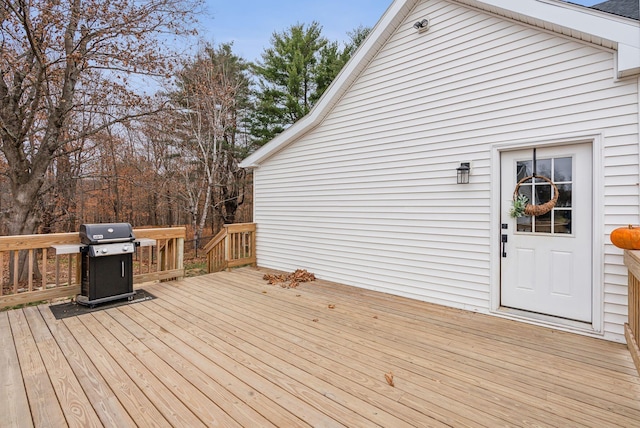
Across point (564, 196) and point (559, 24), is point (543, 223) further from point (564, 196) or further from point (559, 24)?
point (559, 24)

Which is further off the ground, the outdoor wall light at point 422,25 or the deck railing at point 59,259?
the outdoor wall light at point 422,25

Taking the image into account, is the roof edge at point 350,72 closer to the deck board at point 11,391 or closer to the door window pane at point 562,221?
the door window pane at point 562,221

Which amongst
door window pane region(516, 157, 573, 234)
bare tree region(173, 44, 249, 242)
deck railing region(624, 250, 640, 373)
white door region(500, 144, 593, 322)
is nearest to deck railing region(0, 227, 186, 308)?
white door region(500, 144, 593, 322)

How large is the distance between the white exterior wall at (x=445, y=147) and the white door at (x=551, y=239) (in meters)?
0.16

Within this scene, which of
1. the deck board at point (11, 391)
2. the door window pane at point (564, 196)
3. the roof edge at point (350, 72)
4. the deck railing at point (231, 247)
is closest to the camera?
the deck board at point (11, 391)

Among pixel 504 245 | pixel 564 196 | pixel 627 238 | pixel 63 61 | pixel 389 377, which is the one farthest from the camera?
pixel 63 61

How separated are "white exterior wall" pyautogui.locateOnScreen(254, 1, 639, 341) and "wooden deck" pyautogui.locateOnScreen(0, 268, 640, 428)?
811mm

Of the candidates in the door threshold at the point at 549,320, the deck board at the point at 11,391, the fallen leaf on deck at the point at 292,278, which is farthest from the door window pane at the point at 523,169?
the deck board at the point at 11,391

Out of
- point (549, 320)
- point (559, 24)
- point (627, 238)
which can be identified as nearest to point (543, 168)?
point (627, 238)

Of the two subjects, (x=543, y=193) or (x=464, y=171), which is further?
(x=464, y=171)

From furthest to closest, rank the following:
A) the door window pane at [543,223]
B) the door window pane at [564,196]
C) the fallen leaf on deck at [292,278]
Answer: the fallen leaf on deck at [292,278], the door window pane at [543,223], the door window pane at [564,196]

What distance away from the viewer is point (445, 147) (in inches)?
160

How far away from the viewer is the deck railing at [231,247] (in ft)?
20.5

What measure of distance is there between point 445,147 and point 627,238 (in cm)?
205
